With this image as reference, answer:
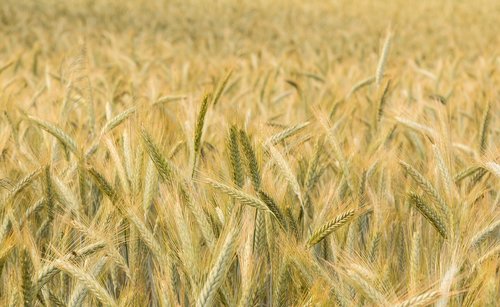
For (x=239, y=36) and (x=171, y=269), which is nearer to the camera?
(x=171, y=269)

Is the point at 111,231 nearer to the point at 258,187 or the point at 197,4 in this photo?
the point at 258,187

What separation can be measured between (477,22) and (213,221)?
884 centimetres

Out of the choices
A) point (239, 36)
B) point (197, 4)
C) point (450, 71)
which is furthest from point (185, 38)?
point (450, 71)

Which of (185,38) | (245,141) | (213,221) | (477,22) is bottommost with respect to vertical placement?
(477,22)

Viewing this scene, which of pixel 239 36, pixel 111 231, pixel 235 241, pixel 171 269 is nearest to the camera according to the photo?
pixel 235 241

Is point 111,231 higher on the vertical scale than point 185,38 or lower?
higher

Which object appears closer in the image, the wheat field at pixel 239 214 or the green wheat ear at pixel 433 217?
the wheat field at pixel 239 214

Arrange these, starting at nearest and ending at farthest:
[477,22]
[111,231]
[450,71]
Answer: [111,231] → [450,71] → [477,22]

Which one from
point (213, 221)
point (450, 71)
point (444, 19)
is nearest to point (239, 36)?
point (444, 19)

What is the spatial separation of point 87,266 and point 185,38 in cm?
626

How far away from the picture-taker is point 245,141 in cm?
98

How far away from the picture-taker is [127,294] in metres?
0.82

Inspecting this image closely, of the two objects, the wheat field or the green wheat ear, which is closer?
the wheat field

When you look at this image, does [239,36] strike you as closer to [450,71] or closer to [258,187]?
[450,71]
